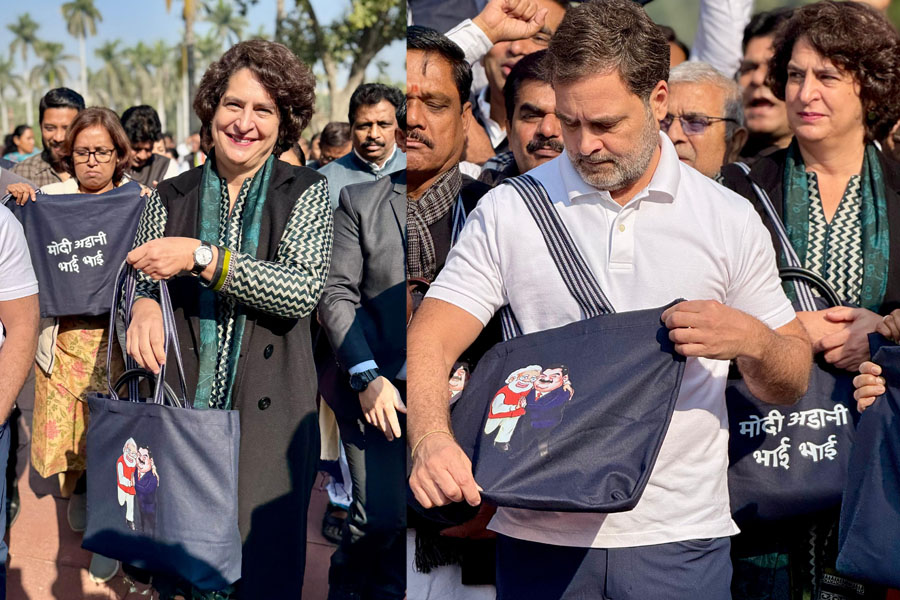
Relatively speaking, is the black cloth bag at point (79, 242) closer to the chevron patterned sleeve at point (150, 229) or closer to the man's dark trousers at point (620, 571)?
the chevron patterned sleeve at point (150, 229)

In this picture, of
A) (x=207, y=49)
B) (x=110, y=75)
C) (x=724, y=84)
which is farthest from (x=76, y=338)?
(x=724, y=84)

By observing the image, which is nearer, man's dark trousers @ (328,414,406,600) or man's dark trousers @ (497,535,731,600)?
man's dark trousers @ (497,535,731,600)

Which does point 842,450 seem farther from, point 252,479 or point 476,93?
point 476,93

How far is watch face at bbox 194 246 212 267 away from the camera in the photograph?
8.53 ft

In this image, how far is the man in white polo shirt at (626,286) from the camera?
229cm

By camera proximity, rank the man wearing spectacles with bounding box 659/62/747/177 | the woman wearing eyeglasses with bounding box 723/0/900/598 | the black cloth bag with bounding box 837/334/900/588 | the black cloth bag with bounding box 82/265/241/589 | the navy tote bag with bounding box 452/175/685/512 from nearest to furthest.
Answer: the navy tote bag with bounding box 452/175/685/512 < the black cloth bag with bounding box 837/334/900/588 < the black cloth bag with bounding box 82/265/241/589 < the woman wearing eyeglasses with bounding box 723/0/900/598 < the man wearing spectacles with bounding box 659/62/747/177

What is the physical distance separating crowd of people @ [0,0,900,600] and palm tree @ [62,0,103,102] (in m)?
0.16

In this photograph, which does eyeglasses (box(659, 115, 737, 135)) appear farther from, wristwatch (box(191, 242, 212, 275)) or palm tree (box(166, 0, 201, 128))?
wristwatch (box(191, 242, 212, 275))

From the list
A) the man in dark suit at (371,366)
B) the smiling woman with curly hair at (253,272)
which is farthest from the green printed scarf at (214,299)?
the man in dark suit at (371,366)

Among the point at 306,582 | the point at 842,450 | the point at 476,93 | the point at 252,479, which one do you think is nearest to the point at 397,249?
the point at 252,479

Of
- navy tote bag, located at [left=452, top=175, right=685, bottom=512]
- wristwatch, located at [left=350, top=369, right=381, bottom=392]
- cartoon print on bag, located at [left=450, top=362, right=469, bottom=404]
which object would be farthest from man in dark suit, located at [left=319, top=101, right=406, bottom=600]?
navy tote bag, located at [left=452, top=175, right=685, bottom=512]

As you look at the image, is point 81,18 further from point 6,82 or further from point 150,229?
point 150,229

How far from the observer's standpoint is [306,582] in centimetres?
286

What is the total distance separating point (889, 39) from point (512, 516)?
1.92 metres
